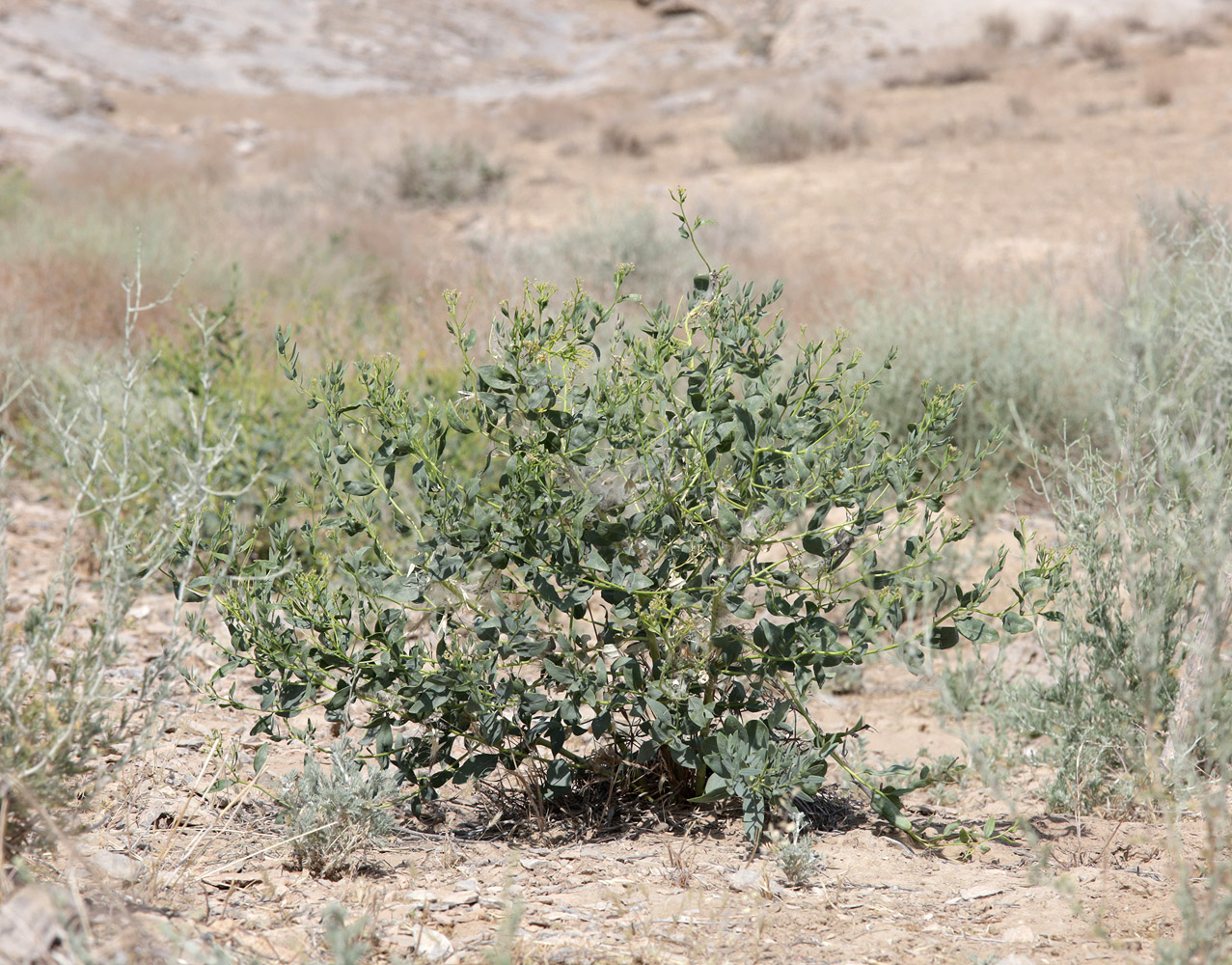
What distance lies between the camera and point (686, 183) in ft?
39.1

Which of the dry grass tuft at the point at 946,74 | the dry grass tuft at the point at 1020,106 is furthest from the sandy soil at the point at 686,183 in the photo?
the dry grass tuft at the point at 1020,106

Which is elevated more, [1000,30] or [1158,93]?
[1000,30]

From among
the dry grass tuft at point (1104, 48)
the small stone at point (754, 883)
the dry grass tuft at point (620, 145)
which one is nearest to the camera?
the small stone at point (754, 883)

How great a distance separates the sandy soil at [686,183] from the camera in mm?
1940

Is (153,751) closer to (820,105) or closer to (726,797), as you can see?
(726,797)

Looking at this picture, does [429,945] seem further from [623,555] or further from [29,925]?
[623,555]

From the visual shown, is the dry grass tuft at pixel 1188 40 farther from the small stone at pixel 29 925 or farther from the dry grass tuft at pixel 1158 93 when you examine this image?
→ the small stone at pixel 29 925

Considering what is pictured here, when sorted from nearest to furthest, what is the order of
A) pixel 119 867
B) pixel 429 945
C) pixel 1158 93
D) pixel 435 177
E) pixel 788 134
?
1. pixel 429 945
2. pixel 119 867
3. pixel 435 177
4. pixel 1158 93
5. pixel 788 134

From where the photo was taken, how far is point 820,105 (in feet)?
45.9

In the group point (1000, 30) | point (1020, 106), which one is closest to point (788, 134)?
point (1020, 106)

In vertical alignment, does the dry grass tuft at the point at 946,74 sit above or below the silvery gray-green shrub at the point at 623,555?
above

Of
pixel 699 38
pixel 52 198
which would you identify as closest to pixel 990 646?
pixel 52 198

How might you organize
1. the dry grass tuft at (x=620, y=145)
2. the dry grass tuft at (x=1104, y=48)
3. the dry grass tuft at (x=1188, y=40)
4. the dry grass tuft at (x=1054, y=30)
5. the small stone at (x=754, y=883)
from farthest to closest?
1. the dry grass tuft at (x=1054, y=30)
2. the dry grass tuft at (x=1104, y=48)
3. the dry grass tuft at (x=1188, y=40)
4. the dry grass tuft at (x=620, y=145)
5. the small stone at (x=754, y=883)

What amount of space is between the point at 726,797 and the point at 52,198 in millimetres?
9498
